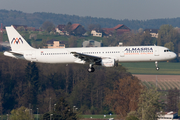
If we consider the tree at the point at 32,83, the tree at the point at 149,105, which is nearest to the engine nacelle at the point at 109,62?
the tree at the point at 149,105

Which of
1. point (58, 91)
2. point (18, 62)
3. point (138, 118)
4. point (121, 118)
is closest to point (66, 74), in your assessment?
point (58, 91)

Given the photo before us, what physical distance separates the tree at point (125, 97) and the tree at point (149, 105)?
33.5ft

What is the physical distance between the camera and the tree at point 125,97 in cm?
11500

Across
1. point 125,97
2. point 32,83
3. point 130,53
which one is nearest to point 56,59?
point 130,53

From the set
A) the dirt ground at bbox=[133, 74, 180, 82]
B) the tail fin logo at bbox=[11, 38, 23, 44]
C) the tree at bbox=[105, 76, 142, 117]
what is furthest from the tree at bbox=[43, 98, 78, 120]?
the dirt ground at bbox=[133, 74, 180, 82]

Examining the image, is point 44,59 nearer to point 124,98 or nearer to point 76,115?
point 76,115

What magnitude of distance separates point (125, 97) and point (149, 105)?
689 inches

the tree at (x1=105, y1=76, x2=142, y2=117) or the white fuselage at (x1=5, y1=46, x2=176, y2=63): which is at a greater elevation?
the white fuselage at (x1=5, y1=46, x2=176, y2=63)

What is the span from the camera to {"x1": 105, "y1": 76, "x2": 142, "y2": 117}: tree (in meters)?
115

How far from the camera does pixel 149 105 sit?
102938mm

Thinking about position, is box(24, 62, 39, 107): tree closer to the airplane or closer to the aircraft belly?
the aircraft belly

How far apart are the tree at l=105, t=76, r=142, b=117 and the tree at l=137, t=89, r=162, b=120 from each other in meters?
10.2

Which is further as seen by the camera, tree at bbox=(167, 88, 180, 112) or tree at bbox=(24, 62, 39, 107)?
tree at bbox=(24, 62, 39, 107)

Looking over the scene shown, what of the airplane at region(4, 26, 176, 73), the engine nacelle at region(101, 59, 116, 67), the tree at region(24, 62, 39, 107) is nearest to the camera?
the engine nacelle at region(101, 59, 116, 67)
